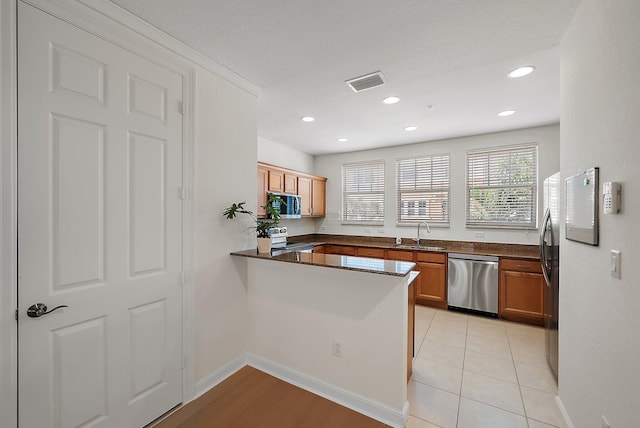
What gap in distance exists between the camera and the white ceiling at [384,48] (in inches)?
63.9

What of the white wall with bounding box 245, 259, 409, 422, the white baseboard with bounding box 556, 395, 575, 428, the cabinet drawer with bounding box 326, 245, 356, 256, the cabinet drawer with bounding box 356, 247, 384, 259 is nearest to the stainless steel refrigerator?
the white baseboard with bounding box 556, 395, 575, 428

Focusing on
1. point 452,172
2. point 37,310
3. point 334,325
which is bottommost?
point 334,325

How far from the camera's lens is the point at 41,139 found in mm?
1354

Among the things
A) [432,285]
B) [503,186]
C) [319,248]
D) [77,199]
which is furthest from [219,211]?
[503,186]

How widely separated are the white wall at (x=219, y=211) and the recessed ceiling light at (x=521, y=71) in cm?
236

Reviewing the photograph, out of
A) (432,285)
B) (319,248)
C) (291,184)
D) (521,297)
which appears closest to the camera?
(521,297)

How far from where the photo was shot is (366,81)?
97.3 inches

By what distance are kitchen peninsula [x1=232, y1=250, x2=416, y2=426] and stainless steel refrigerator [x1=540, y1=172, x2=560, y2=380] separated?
4.05 ft

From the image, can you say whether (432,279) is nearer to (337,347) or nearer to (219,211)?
(337,347)

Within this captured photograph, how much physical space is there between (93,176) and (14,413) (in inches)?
47.7

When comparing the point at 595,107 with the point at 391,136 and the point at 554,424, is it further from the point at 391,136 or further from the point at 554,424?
the point at 391,136

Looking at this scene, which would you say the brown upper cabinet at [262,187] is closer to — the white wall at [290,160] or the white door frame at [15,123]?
the white wall at [290,160]

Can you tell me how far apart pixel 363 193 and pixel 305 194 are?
1.19 m

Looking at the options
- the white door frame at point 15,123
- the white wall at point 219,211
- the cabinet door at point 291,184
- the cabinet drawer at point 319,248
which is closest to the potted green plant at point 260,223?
the white wall at point 219,211
